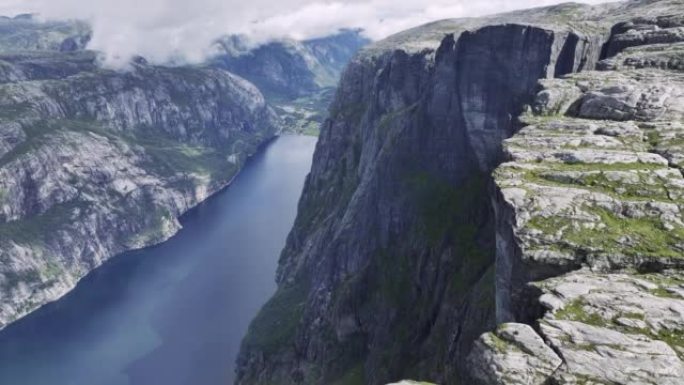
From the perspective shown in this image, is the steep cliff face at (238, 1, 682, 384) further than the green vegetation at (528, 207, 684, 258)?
Yes

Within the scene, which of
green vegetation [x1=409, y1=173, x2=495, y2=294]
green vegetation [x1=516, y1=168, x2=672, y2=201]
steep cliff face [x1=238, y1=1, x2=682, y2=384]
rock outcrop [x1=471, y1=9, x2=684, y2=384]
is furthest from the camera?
green vegetation [x1=409, y1=173, x2=495, y2=294]

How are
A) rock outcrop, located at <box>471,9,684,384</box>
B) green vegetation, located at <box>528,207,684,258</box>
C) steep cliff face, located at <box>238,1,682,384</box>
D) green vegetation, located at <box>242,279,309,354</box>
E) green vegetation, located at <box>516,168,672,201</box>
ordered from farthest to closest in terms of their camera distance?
green vegetation, located at <box>242,279,309,354</box>
steep cliff face, located at <box>238,1,682,384</box>
green vegetation, located at <box>516,168,672,201</box>
green vegetation, located at <box>528,207,684,258</box>
rock outcrop, located at <box>471,9,684,384</box>

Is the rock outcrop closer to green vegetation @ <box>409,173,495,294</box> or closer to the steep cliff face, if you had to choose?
the steep cliff face

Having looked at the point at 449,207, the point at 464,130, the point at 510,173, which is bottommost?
the point at 449,207

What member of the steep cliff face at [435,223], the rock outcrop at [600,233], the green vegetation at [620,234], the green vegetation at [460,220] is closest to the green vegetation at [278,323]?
the steep cliff face at [435,223]

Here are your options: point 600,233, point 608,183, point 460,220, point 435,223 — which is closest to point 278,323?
point 435,223

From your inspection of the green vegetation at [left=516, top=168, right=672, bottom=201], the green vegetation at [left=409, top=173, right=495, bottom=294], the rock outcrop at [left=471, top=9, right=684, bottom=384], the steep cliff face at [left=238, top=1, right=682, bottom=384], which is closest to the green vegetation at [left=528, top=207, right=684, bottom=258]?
the rock outcrop at [left=471, top=9, right=684, bottom=384]

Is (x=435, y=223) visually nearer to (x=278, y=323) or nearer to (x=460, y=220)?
(x=460, y=220)

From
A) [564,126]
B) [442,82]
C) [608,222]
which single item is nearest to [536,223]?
[608,222]

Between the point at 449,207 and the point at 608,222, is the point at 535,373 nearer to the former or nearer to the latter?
the point at 608,222
